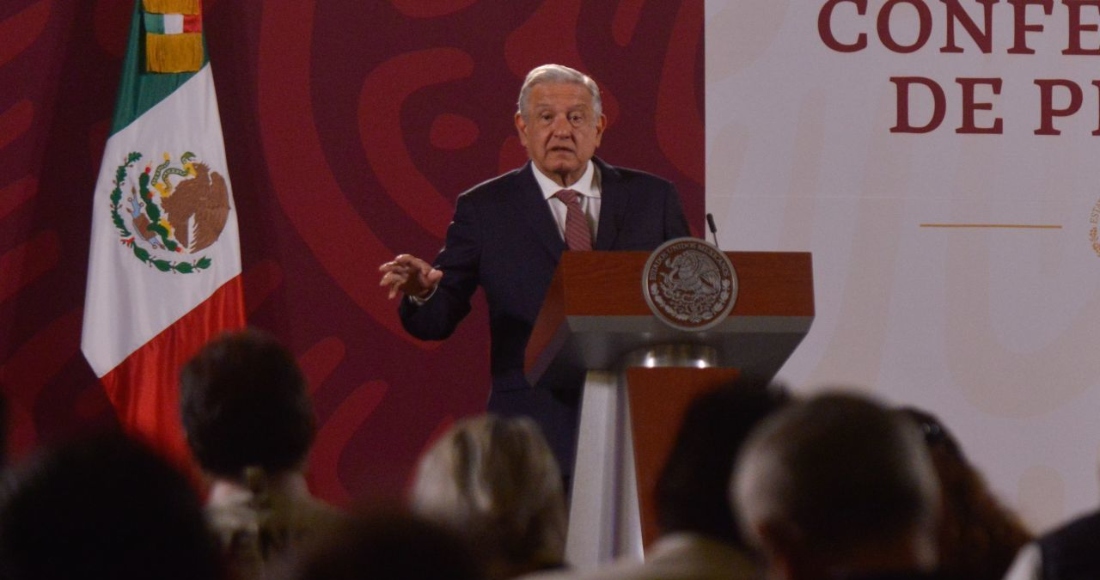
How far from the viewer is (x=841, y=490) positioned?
1378 mm

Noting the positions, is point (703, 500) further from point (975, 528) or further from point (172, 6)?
point (172, 6)

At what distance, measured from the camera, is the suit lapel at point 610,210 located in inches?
160

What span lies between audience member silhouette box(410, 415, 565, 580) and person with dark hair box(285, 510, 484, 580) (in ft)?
2.86

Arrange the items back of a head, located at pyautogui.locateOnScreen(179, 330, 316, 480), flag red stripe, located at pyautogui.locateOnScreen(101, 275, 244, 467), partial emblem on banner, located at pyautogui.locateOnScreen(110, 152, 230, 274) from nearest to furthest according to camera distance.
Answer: back of a head, located at pyautogui.locateOnScreen(179, 330, 316, 480), flag red stripe, located at pyautogui.locateOnScreen(101, 275, 244, 467), partial emblem on banner, located at pyautogui.locateOnScreen(110, 152, 230, 274)

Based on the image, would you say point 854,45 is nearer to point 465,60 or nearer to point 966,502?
point 465,60

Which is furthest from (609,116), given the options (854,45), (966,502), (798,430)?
(798,430)

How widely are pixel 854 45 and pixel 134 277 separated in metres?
2.71

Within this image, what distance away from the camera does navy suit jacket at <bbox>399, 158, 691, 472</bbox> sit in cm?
397

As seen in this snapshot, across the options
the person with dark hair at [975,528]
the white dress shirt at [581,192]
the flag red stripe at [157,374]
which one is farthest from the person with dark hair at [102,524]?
the flag red stripe at [157,374]

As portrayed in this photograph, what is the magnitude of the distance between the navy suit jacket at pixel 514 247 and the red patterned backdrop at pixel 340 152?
4.64 ft

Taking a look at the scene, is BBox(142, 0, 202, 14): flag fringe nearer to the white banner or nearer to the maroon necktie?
the white banner

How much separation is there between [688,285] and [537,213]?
1.17 m

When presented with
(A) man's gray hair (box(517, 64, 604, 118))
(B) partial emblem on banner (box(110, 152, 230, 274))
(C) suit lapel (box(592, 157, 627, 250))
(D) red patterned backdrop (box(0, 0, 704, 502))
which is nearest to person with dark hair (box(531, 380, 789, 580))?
(C) suit lapel (box(592, 157, 627, 250))

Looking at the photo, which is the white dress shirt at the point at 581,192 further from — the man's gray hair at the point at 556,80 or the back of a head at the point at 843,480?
the back of a head at the point at 843,480
